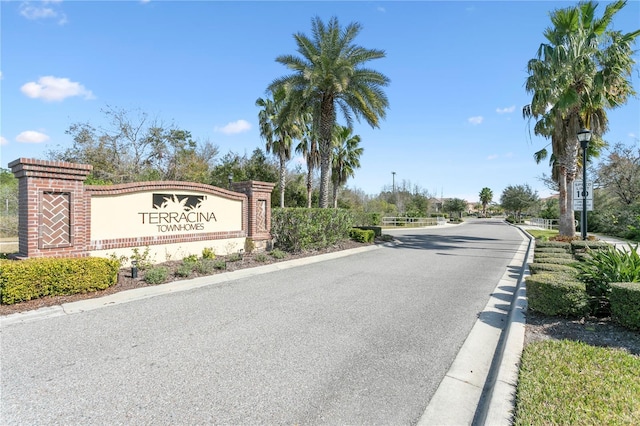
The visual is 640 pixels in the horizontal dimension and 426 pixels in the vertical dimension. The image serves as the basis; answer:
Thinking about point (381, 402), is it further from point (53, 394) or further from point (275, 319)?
point (53, 394)

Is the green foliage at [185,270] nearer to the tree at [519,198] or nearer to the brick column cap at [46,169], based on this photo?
the brick column cap at [46,169]

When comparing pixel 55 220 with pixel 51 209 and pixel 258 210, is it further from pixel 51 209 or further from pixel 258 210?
pixel 258 210

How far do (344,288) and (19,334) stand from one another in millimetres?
5428

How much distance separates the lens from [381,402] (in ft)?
9.82

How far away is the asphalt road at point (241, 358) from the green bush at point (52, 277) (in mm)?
1077

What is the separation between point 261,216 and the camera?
12.0 meters

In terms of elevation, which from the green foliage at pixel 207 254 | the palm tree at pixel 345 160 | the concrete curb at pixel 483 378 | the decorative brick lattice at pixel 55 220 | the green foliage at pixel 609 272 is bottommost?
the concrete curb at pixel 483 378

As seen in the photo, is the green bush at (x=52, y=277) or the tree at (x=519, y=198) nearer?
the green bush at (x=52, y=277)

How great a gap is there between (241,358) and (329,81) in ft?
43.9

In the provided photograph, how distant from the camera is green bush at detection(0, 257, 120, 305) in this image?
5.55m

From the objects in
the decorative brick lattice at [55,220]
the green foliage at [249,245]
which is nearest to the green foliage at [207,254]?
the green foliage at [249,245]

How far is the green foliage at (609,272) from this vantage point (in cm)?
492

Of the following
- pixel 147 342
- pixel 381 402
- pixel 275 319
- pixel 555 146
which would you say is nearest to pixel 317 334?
pixel 275 319

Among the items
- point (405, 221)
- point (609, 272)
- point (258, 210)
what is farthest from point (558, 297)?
point (405, 221)
